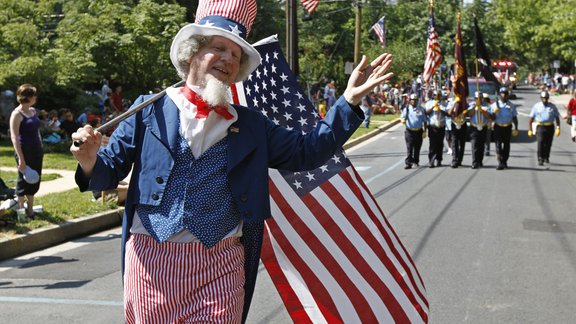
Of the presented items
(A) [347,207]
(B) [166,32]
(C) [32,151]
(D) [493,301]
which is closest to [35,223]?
(C) [32,151]

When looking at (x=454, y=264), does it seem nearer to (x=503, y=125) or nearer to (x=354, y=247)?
(x=354, y=247)

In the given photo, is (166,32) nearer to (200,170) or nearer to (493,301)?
(493,301)

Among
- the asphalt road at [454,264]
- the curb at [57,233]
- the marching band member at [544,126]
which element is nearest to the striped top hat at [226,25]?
the asphalt road at [454,264]

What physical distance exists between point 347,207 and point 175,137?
1.35 metres

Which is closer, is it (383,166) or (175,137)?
(175,137)

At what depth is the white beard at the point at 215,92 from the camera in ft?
10.0

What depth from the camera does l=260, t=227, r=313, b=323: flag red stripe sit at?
153 inches

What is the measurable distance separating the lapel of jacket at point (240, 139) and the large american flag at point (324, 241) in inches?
33.6

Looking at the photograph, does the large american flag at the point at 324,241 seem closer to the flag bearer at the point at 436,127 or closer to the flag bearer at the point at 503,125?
the flag bearer at the point at 503,125

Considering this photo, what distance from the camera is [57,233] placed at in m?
9.20

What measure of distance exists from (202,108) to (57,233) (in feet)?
21.7

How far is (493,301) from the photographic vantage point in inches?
249

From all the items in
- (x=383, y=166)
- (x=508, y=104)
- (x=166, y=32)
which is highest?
(x=166, y=32)

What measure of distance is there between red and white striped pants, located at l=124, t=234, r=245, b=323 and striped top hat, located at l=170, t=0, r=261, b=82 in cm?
77
